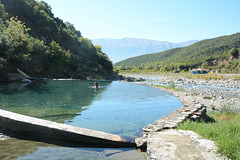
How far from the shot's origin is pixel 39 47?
2894 centimetres

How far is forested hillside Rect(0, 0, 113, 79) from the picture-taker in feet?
73.4

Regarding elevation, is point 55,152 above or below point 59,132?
below

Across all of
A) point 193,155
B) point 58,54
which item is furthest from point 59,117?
point 58,54

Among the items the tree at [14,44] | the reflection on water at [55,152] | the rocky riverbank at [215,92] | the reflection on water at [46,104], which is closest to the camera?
the reflection on water at [55,152]

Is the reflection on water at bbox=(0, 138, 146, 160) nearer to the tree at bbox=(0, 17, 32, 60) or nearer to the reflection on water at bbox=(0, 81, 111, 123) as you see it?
the reflection on water at bbox=(0, 81, 111, 123)

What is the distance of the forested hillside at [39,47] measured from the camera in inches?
881

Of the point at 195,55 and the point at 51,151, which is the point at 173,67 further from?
the point at 51,151

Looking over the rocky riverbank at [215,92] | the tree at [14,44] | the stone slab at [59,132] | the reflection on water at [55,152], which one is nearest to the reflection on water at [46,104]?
the stone slab at [59,132]

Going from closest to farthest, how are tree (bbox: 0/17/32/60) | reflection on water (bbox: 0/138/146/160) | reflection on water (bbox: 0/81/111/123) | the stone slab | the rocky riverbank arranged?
1. reflection on water (bbox: 0/138/146/160)
2. the stone slab
3. reflection on water (bbox: 0/81/111/123)
4. the rocky riverbank
5. tree (bbox: 0/17/32/60)

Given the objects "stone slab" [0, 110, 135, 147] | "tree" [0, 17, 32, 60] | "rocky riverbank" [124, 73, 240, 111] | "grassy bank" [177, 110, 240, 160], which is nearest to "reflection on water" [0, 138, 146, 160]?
"stone slab" [0, 110, 135, 147]

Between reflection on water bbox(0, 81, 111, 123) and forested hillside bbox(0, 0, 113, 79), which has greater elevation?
forested hillside bbox(0, 0, 113, 79)

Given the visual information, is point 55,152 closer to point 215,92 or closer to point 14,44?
point 215,92

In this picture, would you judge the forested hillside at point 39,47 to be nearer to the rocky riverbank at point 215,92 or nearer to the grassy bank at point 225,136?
the rocky riverbank at point 215,92

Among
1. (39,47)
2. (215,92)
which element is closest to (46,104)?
(215,92)
